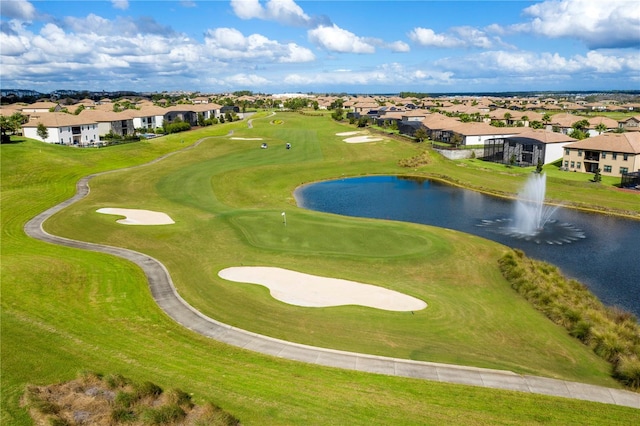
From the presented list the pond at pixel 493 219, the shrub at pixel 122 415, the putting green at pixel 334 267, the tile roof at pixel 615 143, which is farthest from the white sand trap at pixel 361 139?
the shrub at pixel 122 415

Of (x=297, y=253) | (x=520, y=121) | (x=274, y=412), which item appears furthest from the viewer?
(x=520, y=121)

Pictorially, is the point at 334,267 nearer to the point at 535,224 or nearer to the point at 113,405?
the point at 113,405

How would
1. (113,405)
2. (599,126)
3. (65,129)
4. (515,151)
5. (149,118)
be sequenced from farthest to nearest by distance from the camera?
(149,118)
(599,126)
(65,129)
(515,151)
(113,405)

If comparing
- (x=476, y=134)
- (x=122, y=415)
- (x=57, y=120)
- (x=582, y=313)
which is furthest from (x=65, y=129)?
(x=582, y=313)

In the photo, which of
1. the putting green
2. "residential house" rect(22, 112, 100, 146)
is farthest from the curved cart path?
"residential house" rect(22, 112, 100, 146)

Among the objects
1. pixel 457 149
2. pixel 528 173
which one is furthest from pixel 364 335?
pixel 457 149

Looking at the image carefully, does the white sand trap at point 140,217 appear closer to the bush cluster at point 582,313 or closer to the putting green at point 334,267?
the putting green at point 334,267

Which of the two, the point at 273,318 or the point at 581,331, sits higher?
the point at 273,318

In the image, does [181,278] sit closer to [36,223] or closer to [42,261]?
[42,261]
